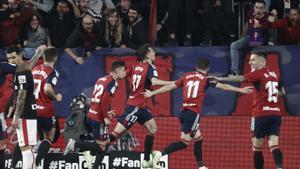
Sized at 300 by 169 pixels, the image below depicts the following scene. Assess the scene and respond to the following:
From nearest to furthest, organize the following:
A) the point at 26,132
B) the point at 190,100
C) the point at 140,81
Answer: the point at 26,132 < the point at 190,100 < the point at 140,81

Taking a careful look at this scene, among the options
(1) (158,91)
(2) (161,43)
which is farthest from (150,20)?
(1) (158,91)

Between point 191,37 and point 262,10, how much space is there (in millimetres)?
1719

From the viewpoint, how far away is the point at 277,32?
1875 cm

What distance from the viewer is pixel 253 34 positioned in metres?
18.2

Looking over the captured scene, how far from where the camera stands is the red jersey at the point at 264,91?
1598cm

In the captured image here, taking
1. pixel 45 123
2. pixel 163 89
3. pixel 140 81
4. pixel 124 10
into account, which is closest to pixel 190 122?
pixel 163 89

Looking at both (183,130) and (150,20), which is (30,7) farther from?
(183,130)

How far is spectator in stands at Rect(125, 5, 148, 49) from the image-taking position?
18781 mm

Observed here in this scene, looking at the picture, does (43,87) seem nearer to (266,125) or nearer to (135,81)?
(135,81)

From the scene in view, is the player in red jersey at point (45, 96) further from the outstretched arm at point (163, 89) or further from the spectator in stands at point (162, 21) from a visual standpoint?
the spectator in stands at point (162, 21)

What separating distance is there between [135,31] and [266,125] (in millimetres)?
4128

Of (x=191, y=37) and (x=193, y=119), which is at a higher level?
(x=191, y=37)

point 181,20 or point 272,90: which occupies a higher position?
point 181,20

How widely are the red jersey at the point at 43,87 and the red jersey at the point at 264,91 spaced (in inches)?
142
